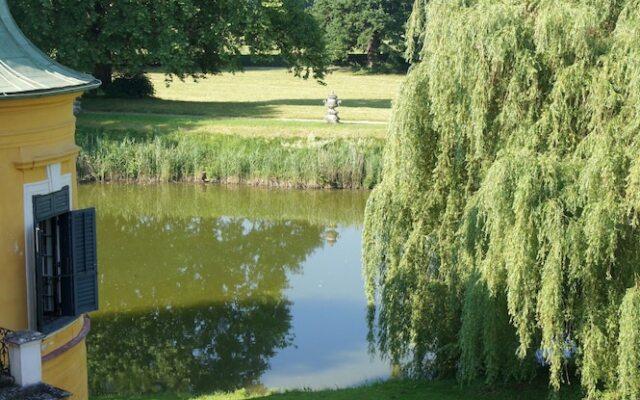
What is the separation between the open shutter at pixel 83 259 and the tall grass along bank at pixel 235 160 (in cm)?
2083

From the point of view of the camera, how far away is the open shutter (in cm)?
1069

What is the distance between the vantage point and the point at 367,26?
200 ft

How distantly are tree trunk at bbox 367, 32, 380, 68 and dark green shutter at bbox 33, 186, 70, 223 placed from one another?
5174cm

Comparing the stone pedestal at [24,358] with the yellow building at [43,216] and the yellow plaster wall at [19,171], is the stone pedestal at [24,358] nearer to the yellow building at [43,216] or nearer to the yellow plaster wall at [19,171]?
the yellow building at [43,216]

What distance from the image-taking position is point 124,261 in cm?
2389

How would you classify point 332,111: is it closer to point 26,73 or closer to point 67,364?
point 67,364

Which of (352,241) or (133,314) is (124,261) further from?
(352,241)

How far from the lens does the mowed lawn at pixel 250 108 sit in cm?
3422

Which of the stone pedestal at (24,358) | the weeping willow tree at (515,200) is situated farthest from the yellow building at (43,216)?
the weeping willow tree at (515,200)

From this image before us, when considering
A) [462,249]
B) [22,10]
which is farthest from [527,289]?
[22,10]

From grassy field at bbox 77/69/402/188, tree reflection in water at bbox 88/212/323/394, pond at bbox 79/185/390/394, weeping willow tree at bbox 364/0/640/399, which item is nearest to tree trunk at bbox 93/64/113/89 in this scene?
grassy field at bbox 77/69/402/188

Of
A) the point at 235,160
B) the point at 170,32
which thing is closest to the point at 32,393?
the point at 235,160

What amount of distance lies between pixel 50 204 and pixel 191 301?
1101 cm

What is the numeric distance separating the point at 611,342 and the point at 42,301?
715 centimetres
